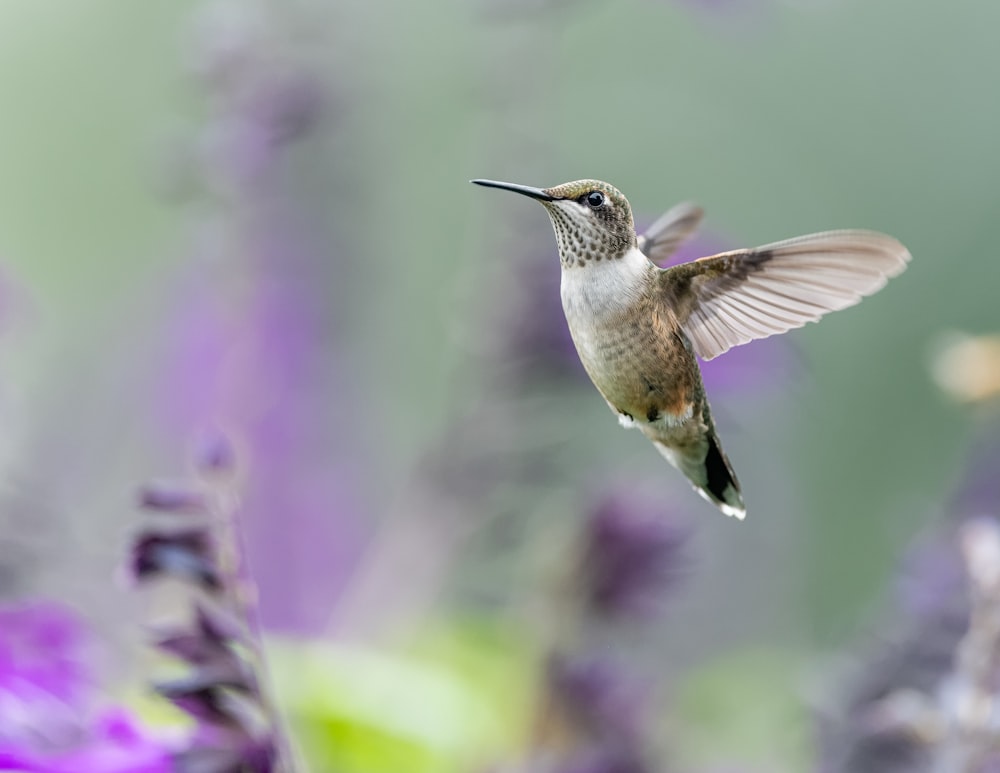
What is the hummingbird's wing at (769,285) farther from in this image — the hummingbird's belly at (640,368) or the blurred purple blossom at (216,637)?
the blurred purple blossom at (216,637)

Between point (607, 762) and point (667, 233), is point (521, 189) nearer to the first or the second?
point (667, 233)

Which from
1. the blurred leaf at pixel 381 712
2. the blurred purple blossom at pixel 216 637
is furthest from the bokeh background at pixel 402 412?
the blurred purple blossom at pixel 216 637

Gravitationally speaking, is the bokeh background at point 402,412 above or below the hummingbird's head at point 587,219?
above

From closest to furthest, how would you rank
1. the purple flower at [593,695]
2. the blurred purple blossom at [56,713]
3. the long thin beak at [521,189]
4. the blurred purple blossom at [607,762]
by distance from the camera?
1. the long thin beak at [521,189]
2. the blurred purple blossom at [56,713]
3. the blurred purple blossom at [607,762]
4. the purple flower at [593,695]

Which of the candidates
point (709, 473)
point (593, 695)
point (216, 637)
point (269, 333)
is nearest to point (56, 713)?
point (216, 637)

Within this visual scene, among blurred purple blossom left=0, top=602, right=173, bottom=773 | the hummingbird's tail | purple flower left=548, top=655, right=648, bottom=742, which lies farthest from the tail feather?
purple flower left=548, top=655, right=648, bottom=742

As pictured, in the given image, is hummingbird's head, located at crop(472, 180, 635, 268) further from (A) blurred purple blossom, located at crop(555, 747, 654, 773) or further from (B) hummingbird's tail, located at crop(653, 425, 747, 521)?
(A) blurred purple blossom, located at crop(555, 747, 654, 773)
